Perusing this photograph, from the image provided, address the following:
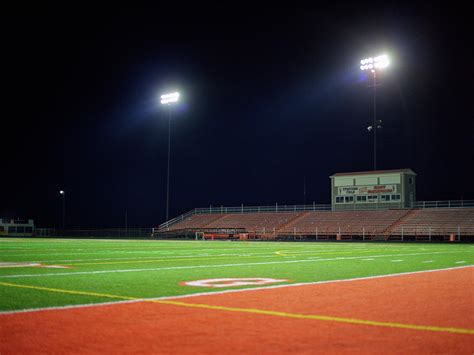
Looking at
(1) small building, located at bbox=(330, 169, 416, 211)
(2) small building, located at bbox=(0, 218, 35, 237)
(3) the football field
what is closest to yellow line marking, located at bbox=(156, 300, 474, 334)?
(3) the football field

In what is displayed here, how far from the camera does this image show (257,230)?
4947cm

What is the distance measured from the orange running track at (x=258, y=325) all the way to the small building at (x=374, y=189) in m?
41.9

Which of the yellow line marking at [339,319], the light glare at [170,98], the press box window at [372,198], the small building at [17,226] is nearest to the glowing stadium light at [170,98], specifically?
the light glare at [170,98]

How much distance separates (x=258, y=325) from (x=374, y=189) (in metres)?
45.6

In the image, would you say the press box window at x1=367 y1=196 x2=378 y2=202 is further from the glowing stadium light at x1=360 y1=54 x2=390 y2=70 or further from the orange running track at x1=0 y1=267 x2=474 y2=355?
the orange running track at x1=0 y1=267 x2=474 y2=355

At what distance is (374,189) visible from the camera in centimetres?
4947

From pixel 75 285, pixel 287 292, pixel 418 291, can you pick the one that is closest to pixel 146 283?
pixel 75 285

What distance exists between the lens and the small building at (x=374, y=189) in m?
48.4

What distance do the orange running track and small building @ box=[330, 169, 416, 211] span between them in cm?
4190

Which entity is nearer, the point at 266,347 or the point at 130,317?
the point at 266,347

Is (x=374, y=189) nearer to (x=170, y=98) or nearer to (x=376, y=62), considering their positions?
(x=376, y=62)

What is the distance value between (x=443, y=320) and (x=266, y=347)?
2231 millimetres

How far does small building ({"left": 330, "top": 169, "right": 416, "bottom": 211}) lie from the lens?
48.4 meters

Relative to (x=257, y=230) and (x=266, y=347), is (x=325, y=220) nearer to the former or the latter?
(x=257, y=230)
